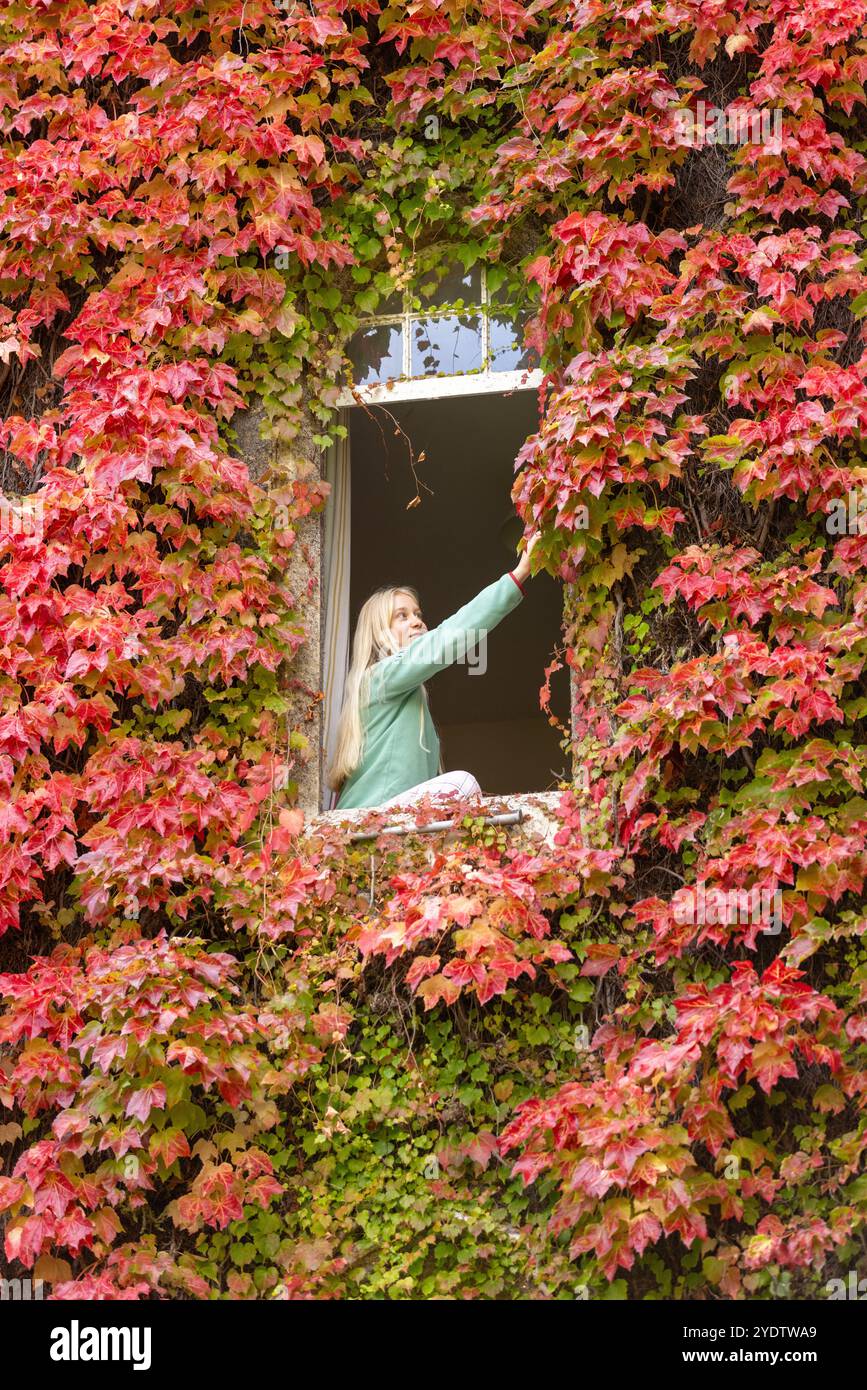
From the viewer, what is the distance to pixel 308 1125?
6406mm

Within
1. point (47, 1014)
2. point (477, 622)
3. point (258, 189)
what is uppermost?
point (258, 189)

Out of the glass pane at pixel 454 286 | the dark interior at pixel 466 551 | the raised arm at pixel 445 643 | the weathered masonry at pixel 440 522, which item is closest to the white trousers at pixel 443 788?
the weathered masonry at pixel 440 522

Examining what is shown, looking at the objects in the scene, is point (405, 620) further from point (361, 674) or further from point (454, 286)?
point (454, 286)

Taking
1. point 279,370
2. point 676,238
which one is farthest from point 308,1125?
point 676,238

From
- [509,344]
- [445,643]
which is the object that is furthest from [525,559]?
[509,344]

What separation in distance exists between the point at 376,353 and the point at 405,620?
1.01 m

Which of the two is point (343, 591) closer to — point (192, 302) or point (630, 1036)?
point (192, 302)

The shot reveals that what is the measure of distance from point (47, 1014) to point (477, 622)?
1.93 meters

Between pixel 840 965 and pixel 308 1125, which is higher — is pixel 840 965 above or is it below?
above

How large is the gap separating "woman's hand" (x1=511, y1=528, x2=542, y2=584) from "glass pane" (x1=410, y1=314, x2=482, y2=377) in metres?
0.84

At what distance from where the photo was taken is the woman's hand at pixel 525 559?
6.73 m

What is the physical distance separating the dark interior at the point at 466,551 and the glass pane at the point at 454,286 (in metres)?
0.45

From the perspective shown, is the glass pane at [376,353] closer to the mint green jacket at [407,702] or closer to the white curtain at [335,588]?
the white curtain at [335,588]

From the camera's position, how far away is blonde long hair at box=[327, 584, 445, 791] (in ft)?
23.1
